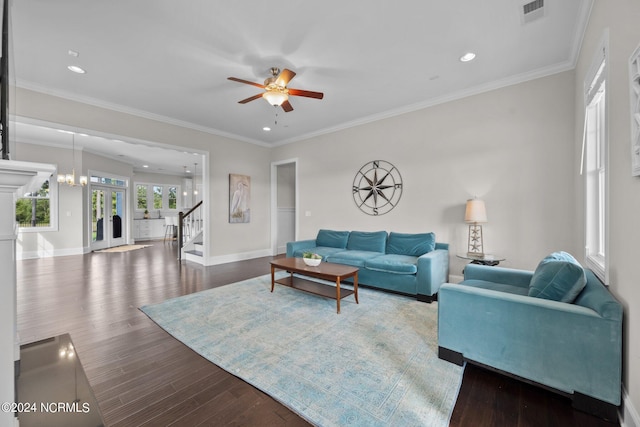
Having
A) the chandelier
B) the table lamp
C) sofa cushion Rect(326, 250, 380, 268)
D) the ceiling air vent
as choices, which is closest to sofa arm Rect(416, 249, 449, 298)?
the table lamp

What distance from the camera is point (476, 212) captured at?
11.6ft

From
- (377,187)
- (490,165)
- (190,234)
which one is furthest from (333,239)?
(190,234)

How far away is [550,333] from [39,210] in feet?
34.2

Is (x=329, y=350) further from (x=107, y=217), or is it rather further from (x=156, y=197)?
(x=156, y=197)

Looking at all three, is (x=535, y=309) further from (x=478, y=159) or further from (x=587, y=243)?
(x=478, y=159)

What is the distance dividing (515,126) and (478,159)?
600mm

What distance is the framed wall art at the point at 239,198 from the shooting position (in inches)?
243

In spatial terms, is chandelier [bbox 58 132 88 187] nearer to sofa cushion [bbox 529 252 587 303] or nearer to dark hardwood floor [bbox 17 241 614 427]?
dark hardwood floor [bbox 17 241 614 427]

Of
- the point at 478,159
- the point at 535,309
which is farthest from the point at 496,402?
the point at 478,159

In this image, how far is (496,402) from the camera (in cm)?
168

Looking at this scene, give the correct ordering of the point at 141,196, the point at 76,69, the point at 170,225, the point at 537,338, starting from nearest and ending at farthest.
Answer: the point at 537,338 < the point at 76,69 < the point at 170,225 < the point at 141,196

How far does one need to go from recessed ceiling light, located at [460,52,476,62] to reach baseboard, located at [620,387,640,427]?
10.9 feet

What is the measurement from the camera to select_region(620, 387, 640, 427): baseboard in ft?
4.44

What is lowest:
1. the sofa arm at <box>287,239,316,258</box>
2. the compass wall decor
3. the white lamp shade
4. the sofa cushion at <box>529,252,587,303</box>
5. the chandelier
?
the sofa arm at <box>287,239,316,258</box>
